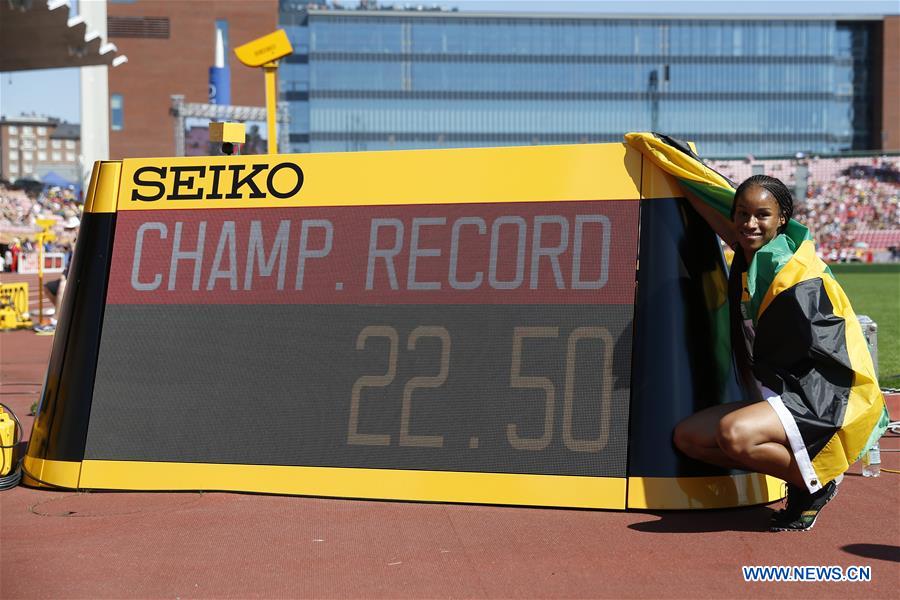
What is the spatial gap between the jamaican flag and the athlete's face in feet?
0.22

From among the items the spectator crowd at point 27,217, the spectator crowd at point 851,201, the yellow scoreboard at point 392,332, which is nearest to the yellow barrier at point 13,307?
the yellow scoreboard at point 392,332

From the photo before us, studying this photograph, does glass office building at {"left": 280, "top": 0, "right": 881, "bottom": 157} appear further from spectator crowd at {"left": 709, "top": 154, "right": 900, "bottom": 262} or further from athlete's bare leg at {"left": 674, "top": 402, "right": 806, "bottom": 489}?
athlete's bare leg at {"left": 674, "top": 402, "right": 806, "bottom": 489}

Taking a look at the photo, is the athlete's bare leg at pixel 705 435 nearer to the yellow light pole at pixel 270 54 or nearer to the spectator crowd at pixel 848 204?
the yellow light pole at pixel 270 54

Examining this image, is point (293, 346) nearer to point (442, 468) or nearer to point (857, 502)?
point (442, 468)

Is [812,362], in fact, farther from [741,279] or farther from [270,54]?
[270,54]

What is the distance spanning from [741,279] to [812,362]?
1.81 feet

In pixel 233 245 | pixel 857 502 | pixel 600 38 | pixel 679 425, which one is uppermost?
pixel 600 38

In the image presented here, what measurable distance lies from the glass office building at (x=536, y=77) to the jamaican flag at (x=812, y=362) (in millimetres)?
95971

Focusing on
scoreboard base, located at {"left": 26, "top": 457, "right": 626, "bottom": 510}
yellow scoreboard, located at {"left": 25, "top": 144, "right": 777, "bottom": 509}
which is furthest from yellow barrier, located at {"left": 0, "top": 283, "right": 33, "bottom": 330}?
scoreboard base, located at {"left": 26, "top": 457, "right": 626, "bottom": 510}

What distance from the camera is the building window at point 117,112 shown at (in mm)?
Answer: 89938

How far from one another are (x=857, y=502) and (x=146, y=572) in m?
3.52

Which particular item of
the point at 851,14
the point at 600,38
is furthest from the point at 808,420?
the point at 851,14

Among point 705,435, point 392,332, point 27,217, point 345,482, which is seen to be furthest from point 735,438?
point 27,217

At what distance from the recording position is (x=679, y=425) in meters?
5.14
